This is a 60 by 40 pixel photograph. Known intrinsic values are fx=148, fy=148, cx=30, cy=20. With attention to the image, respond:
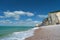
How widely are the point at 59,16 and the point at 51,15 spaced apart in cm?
446

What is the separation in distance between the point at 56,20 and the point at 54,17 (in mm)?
2167

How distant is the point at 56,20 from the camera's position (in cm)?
5712

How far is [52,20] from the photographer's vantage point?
59562 mm

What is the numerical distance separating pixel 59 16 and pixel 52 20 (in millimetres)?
3723

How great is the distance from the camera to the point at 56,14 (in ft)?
192

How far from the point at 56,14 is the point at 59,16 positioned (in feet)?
6.25

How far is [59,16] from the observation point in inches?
2248

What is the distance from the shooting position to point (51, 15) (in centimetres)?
6072

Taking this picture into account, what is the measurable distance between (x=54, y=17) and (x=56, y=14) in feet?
4.67

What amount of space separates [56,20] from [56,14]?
2.78 m

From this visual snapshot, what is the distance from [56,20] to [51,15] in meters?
4.36
